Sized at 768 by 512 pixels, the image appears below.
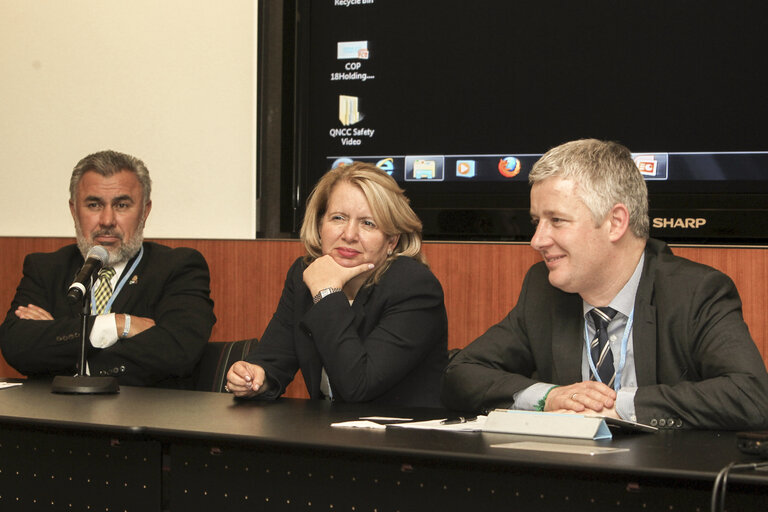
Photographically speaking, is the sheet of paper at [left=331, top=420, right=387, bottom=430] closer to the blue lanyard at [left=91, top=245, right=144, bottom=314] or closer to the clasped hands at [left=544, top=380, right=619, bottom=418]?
the clasped hands at [left=544, top=380, right=619, bottom=418]

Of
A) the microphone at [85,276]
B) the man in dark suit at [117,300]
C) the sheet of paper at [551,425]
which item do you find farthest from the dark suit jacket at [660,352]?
the man in dark suit at [117,300]

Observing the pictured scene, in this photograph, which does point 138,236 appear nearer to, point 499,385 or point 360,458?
point 499,385

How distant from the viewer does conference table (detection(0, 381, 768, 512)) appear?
1.45 meters

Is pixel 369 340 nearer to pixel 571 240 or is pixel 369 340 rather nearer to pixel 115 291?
pixel 571 240

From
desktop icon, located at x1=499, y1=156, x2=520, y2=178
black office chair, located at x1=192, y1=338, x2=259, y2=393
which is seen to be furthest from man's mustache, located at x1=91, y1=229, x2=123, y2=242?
desktop icon, located at x1=499, y1=156, x2=520, y2=178

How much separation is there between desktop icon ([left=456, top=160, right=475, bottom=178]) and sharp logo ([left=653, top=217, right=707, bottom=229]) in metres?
0.65

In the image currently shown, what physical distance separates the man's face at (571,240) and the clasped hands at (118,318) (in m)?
1.38

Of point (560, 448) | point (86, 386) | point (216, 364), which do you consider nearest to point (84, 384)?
point (86, 386)

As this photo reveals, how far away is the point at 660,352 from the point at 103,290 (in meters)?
1.93

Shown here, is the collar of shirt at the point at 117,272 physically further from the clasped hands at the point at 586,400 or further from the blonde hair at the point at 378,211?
the clasped hands at the point at 586,400

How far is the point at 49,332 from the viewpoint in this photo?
2977 mm

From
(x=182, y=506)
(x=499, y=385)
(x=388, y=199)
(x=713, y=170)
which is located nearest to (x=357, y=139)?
(x=388, y=199)

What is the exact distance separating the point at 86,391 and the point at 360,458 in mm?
1090

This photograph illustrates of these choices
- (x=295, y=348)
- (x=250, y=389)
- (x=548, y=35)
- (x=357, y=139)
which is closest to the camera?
(x=250, y=389)
